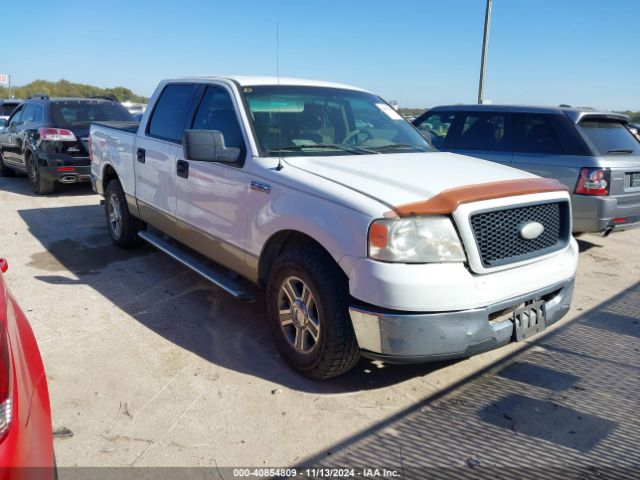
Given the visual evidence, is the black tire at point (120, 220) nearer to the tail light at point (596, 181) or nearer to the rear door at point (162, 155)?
the rear door at point (162, 155)

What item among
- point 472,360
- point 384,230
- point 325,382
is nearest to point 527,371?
point 472,360

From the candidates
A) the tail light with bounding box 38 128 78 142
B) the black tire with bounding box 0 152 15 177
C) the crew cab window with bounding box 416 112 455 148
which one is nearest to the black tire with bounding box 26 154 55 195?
the tail light with bounding box 38 128 78 142

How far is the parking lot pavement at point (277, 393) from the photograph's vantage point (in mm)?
2822

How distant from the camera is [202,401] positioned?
10.7ft

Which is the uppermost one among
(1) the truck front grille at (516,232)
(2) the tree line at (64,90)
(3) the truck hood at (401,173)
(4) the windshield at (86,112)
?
(2) the tree line at (64,90)

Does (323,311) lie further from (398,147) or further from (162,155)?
(162,155)

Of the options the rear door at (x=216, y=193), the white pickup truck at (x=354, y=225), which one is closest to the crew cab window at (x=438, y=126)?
the white pickup truck at (x=354, y=225)

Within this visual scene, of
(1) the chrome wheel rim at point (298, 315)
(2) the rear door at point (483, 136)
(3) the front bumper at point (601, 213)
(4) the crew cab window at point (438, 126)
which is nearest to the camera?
(1) the chrome wheel rim at point (298, 315)

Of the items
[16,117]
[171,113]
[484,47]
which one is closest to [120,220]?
[171,113]

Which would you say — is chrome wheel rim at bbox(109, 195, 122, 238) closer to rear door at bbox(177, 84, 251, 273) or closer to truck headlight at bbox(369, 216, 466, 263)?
rear door at bbox(177, 84, 251, 273)

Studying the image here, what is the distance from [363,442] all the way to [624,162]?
4.97m

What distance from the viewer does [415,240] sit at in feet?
9.44

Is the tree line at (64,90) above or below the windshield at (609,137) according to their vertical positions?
above

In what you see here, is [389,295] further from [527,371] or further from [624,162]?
[624,162]
